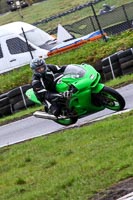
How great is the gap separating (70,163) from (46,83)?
13.0 feet

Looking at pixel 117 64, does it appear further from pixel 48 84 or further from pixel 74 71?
pixel 74 71

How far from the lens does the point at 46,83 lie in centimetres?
1605

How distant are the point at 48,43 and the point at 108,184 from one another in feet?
67.2

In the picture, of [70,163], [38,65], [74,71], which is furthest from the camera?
[74,71]

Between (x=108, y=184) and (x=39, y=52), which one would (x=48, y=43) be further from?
(x=108, y=184)

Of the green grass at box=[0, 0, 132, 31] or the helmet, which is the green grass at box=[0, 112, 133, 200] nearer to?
the helmet

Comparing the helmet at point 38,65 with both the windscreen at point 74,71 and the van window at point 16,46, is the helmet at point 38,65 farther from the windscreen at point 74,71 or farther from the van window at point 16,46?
the van window at point 16,46

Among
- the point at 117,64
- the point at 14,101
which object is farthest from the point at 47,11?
the point at 117,64

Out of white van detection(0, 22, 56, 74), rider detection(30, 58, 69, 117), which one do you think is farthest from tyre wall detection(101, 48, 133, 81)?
rider detection(30, 58, 69, 117)

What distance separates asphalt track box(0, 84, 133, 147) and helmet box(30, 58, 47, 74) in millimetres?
1666

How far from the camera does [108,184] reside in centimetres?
995

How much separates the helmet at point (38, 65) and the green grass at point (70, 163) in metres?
1.35

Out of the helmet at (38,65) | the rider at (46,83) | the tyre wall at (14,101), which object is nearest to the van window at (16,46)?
the tyre wall at (14,101)

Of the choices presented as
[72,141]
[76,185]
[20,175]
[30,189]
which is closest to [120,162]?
[76,185]
